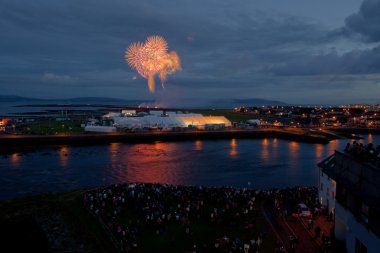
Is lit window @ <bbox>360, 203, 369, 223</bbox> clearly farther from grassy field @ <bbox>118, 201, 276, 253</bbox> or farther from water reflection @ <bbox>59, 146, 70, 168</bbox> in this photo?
water reflection @ <bbox>59, 146, 70, 168</bbox>

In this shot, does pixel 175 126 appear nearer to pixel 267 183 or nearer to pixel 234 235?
pixel 267 183

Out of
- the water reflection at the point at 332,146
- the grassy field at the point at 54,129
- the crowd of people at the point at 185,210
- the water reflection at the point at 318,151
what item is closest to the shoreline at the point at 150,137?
the water reflection at the point at 332,146

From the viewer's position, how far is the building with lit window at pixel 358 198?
28.4 ft

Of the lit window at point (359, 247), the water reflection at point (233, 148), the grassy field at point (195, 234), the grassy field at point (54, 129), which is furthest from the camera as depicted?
the grassy field at point (54, 129)

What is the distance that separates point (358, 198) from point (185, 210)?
8665 millimetres

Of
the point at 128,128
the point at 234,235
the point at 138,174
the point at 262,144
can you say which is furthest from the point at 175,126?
the point at 234,235

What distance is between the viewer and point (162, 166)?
33094 mm

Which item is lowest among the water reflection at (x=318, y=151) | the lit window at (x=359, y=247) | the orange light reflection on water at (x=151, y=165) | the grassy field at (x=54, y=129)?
the orange light reflection on water at (x=151, y=165)

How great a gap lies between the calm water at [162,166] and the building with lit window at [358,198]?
47.7ft

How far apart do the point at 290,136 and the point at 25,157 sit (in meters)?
40.3

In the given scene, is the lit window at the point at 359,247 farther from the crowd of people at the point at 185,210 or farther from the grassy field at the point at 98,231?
the crowd of people at the point at 185,210

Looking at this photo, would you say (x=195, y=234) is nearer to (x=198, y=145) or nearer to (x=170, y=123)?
(x=198, y=145)

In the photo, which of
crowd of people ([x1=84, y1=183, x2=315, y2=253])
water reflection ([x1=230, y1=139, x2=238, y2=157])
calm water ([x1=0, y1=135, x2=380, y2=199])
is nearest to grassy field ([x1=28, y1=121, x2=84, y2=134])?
calm water ([x1=0, y1=135, x2=380, y2=199])

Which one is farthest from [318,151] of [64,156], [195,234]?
[195,234]
